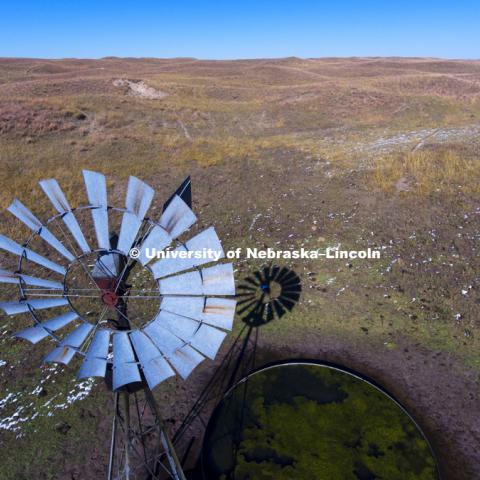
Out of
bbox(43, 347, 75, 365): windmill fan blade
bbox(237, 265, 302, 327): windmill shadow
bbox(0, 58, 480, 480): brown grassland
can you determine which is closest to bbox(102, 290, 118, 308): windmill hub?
bbox(43, 347, 75, 365): windmill fan blade

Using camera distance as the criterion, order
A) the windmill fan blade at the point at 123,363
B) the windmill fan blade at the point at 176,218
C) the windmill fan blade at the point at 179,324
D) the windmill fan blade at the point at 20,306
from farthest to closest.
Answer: the windmill fan blade at the point at 179,324 < the windmill fan blade at the point at 176,218 < the windmill fan blade at the point at 20,306 < the windmill fan blade at the point at 123,363

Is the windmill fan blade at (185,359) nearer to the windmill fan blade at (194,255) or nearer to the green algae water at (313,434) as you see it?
the windmill fan blade at (194,255)

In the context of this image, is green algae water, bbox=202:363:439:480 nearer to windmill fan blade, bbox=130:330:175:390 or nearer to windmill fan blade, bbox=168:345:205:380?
windmill fan blade, bbox=168:345:205:380

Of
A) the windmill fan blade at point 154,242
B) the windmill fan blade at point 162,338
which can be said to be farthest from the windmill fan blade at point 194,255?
the windmill fan blade at point 162,338

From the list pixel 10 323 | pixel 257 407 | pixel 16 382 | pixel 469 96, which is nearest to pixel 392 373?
pixel 257 407

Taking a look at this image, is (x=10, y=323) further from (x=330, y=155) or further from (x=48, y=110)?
(x=48, y=110)

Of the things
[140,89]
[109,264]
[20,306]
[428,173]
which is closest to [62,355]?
[20,306]
